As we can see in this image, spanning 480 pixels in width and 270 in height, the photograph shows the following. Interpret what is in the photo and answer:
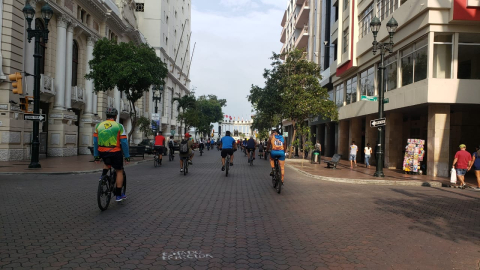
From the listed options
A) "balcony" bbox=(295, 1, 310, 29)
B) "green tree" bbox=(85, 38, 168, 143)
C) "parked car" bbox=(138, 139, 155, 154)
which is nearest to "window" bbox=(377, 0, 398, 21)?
"green tree" bbox=(85, 38, 168, 143)

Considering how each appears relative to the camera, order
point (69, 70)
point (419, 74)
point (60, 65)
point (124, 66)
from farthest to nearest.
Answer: point (69, 70) < point (60, 65) < point (124, 66) < point (419, 74)

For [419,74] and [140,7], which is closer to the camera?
[419,74]

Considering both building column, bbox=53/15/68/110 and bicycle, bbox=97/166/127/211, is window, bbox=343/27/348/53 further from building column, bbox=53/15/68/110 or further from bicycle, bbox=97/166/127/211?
bicycle, bbox=97/166/127/211

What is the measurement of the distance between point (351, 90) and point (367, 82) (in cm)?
383

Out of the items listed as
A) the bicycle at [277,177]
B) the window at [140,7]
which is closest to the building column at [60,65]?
the bicycle at [277,177]

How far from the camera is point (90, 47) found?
1238 inches

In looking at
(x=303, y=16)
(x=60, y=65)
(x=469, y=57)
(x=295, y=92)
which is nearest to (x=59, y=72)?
(x=60, y=65)

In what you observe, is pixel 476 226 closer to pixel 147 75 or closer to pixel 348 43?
pixel 147 75

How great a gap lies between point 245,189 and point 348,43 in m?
19.9

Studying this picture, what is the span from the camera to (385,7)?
2214 centimetres

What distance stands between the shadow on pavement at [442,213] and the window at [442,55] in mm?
7564

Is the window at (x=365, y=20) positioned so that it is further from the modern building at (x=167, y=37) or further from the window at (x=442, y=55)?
the modern building at (x=167, y=37)

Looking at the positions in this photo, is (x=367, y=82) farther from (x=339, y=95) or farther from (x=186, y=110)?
(x=186, y=110)

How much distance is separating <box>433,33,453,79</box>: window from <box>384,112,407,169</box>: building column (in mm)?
5292
